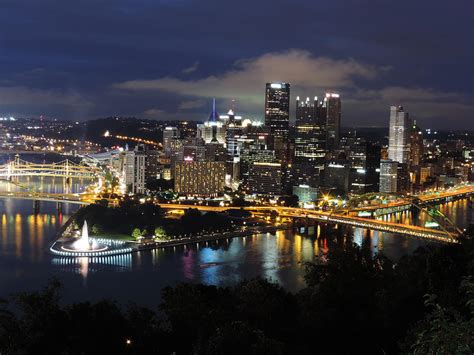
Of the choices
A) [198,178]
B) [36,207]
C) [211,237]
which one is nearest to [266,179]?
[198,178]

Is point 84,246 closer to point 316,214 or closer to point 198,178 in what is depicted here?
point 316,214

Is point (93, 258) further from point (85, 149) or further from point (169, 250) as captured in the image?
point (85, 149)

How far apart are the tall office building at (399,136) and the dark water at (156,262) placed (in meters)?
14.4

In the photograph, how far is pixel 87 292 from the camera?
7609 mm

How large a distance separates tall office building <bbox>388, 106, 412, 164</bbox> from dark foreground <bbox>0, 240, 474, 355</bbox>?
2239 cm

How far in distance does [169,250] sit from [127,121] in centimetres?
2871

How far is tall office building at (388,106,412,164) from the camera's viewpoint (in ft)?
88.4

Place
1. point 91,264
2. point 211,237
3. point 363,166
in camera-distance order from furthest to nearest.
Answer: point 363,166 → point 211,237 → point 91,264

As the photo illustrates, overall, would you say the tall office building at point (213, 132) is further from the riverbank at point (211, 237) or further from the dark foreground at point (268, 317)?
the dark foreground at point (268, 317)

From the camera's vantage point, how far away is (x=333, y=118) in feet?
88.7

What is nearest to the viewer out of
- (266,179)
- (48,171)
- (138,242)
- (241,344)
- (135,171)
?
(241,344)

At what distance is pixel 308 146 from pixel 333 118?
2.94 meters

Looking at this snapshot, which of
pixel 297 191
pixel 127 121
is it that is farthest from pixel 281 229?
pixel 127 121

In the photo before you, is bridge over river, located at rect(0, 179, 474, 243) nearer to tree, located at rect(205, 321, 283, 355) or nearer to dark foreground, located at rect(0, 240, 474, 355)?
dark foreground, located at rect(0, 240, 474, 355)
